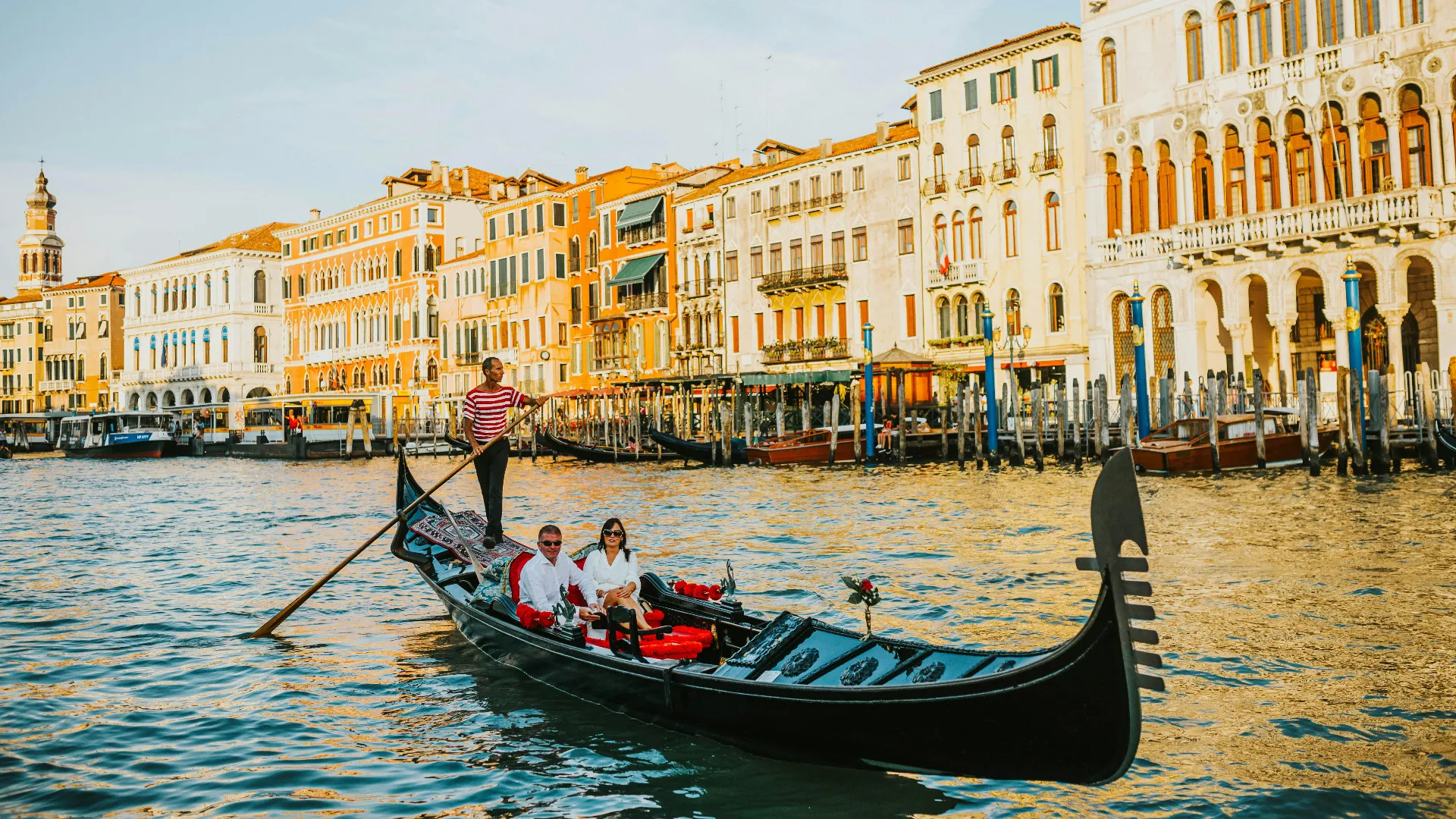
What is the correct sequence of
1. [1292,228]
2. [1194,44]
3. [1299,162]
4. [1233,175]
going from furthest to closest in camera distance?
[1194,44], [1233,175], [1299,162], [1292,228]

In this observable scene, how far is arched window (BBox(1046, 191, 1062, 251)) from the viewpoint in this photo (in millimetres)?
29062

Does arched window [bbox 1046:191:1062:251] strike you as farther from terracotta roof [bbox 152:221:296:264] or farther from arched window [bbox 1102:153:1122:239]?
terracotta roof [bbox 152:221:296:264]

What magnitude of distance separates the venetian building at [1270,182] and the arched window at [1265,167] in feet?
0.13

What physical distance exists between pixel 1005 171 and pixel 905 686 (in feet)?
89.6

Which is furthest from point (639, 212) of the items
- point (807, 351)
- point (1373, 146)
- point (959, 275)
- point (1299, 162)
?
point (1373, 146)

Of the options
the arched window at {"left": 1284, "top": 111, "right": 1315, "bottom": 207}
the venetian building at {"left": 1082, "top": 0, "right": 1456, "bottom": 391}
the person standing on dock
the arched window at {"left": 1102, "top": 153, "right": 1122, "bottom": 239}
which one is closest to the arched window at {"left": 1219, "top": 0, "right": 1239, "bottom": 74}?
the venetian building at {"left": 1082, "top": 0, "right": 1456, "bottom": 391}

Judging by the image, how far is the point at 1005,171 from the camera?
98.5 feet

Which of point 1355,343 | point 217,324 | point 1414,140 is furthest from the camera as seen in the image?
point 217,324

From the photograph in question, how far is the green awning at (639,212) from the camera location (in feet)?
133

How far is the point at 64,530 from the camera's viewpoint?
16.1 metres

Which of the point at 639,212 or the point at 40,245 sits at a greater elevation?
the point at 40,245

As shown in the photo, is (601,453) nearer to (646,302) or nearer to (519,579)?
(646,302)

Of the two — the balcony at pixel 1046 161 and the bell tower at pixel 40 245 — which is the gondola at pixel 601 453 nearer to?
the balcony at pixel 1046 161

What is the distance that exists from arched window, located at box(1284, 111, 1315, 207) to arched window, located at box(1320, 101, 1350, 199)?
317 millimetres
